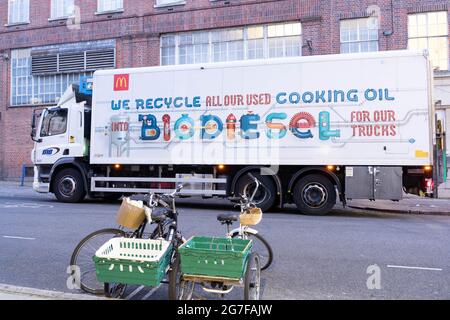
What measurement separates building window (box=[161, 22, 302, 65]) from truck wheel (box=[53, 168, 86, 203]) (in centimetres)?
1001

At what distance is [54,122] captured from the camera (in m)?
13.9

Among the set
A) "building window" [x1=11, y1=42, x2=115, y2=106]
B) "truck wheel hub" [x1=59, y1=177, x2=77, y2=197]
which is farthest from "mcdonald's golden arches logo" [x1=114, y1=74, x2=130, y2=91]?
"building window" [x1=11, y1=42, x2=115, y2=106]

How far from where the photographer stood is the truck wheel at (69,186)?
13547mm

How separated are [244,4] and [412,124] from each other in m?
12.6

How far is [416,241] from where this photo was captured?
307 inches

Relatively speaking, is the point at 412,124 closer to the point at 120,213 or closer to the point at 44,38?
the point at 120,213

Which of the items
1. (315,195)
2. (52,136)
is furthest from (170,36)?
(315,195)

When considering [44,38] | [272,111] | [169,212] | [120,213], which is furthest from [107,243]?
[44,38]

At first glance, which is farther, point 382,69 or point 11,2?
point 11,2

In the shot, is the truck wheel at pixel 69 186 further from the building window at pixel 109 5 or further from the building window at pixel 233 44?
the building window at pixel 109 5

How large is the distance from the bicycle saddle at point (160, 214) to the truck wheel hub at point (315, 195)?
23.9 feet

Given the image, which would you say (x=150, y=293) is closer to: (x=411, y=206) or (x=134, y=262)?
(x=134, y=262)

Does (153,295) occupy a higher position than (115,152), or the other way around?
(115,152)

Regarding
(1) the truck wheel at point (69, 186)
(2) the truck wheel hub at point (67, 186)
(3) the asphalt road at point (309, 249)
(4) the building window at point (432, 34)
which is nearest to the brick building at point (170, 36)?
(4) the building window at point (432, 34)
